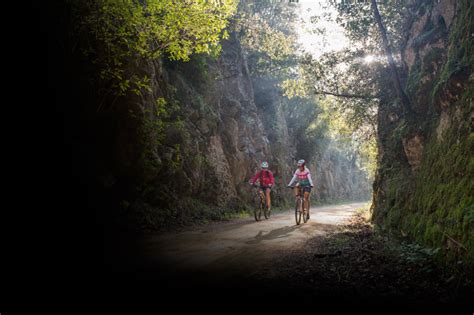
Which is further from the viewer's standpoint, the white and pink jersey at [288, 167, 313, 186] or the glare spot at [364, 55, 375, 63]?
the glare spot at [364, 55, 375, 63]

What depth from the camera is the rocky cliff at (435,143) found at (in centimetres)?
574

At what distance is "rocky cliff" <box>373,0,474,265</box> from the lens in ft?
18.8

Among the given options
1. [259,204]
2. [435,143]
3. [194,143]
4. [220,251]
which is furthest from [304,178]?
[220,251]

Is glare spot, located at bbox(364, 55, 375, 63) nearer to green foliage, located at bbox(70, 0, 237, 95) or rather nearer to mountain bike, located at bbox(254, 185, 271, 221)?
green foliage, located at bbox(70, 0, 237, 95)

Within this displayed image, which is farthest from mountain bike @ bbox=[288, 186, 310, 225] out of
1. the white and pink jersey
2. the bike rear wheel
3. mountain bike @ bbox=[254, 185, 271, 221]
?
mountain bike @ bbox=[254, 185, 271, 221]

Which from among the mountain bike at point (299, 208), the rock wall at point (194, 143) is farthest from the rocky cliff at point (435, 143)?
the rock wall at point (194, 143)

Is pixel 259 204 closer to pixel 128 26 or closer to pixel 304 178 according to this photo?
pixel 304 178

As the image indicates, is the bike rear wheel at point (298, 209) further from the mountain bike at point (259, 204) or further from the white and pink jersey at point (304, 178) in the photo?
the mountain bike at point (259, 204)

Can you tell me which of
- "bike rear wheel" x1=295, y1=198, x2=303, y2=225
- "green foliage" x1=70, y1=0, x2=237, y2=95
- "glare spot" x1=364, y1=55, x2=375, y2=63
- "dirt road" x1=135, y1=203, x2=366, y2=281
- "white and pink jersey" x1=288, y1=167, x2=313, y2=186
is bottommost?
"dirt road" x1=135, y1=203, x2=366, y2=281

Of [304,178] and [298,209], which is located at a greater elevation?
[304,178]

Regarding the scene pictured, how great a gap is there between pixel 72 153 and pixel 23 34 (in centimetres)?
351

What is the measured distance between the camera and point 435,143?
8.49 meters

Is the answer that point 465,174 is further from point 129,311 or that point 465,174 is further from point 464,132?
point 129,311

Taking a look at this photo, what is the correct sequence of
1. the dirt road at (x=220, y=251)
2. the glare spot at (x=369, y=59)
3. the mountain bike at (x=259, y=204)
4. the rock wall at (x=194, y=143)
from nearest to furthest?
the dirt road at (x=220, y=251) < the rock wall at (x=194, y=143) < the mountain bike at (x=259, y=204) < the glare spot at (x=369, y=59)
